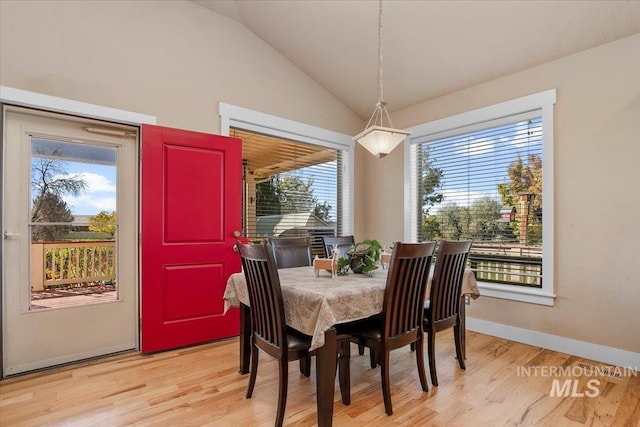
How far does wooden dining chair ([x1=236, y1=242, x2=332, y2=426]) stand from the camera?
1.82 meters

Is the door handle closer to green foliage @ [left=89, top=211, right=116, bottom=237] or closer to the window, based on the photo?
green foliage @ [left=89, top=211, right=116, bottom=237]

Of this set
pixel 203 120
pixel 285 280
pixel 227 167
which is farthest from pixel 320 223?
pixel 285 280

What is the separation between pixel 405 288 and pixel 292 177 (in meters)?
2.36

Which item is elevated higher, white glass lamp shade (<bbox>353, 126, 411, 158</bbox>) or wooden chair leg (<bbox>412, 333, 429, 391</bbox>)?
white glass lamp shade (<bbox>353, 126, 411, 158</bbox>)

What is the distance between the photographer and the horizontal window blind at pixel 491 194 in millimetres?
3230

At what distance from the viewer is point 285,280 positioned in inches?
85.5

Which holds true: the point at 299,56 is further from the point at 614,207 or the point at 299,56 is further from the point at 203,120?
the point at 614,207

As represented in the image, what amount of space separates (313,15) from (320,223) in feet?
7.58

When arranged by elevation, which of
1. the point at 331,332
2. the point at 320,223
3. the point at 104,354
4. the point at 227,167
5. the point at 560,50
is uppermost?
the point at 560,50

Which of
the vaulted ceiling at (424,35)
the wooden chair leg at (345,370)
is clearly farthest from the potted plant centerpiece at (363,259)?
the vaulted ceiling at (424,35)

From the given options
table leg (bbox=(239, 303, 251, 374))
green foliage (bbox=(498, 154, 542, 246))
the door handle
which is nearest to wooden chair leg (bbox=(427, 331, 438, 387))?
table leg (bbox=(239, 303, 251, 374))

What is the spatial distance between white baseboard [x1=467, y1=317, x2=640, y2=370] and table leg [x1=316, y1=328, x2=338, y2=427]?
7.63ft

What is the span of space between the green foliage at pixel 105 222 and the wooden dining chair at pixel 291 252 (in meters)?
1.37

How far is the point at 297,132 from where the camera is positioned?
396 cm
